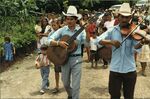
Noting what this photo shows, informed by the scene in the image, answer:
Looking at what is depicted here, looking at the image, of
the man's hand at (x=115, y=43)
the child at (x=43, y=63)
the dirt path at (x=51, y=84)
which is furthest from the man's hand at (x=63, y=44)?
the dirt path at (x=51, y=84)

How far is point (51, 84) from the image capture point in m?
11.4

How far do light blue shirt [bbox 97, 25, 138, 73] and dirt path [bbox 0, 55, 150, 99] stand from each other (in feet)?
10.4

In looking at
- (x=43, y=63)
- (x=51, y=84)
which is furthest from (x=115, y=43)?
(x=51, y=84)

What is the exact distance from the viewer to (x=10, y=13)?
2089 centimetres

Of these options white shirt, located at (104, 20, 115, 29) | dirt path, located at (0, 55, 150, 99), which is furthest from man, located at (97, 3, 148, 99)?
white shirt, located at (104, 20, 115, 29)

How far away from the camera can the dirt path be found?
10312mm

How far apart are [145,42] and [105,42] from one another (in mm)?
605

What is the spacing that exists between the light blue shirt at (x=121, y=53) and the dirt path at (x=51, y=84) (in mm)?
3165

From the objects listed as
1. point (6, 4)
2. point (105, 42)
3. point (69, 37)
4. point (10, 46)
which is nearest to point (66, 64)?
point (69, 37)

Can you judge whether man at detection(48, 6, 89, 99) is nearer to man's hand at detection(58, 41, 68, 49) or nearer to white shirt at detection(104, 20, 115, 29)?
man's hand at detection(58, 41, 68, 49)

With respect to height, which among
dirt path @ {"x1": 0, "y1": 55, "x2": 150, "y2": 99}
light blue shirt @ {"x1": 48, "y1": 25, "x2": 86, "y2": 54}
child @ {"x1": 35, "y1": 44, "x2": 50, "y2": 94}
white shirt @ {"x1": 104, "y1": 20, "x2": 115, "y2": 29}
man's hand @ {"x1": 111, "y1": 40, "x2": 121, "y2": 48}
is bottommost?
dirt path @ {"x1": 0, "y1": 55, "x2": 150, "y2": 99}

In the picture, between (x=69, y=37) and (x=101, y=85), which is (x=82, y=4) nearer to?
(x=101, y=85)

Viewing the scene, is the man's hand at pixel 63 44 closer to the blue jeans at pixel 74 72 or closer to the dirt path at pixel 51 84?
the blue jeans at pixel 74 72

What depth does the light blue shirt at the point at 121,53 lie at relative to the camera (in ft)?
22.3
